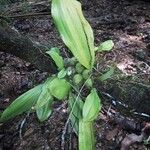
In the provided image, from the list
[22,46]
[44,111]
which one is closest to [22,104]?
[44,111]

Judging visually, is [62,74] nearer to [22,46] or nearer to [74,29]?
[74,29]

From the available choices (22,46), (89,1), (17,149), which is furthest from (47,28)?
(17,149)

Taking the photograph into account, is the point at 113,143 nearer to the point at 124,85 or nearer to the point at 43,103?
the point at 124,85

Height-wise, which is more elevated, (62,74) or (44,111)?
(62,74)

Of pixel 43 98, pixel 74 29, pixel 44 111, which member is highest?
pixel 74 29

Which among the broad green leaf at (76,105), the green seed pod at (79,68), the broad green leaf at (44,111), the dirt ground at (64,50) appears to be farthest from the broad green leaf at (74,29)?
the dirt ground at (64,50)

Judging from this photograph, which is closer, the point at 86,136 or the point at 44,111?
the point at 86,136
